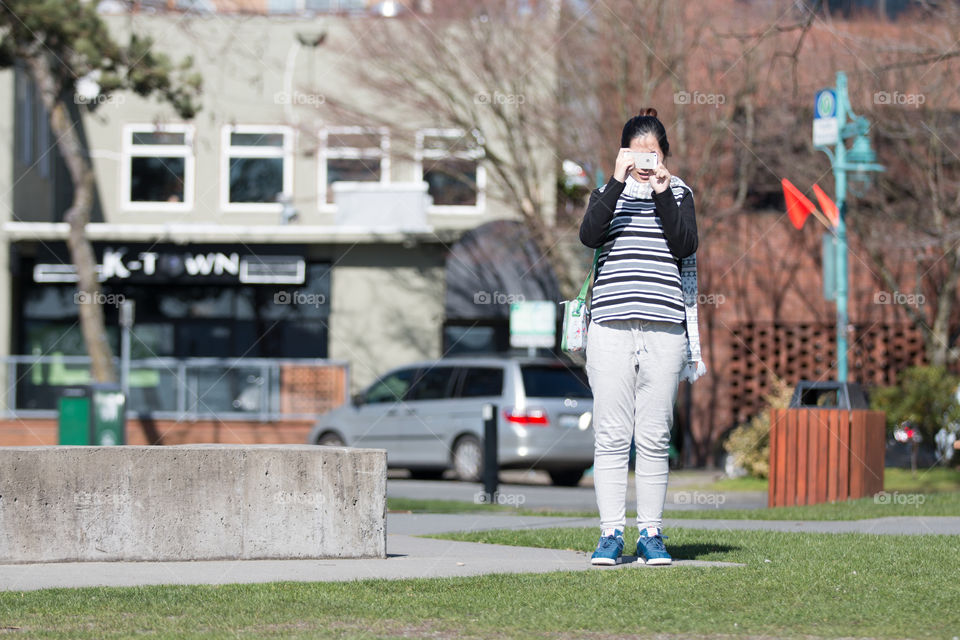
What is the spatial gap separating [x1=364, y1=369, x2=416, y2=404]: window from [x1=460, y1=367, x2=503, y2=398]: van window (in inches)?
38.1

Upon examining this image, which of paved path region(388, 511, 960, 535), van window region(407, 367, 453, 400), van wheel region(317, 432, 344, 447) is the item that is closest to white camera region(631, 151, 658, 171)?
paved path region(388, 511, 960, 535)

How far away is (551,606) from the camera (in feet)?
17.9

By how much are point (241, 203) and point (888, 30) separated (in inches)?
469

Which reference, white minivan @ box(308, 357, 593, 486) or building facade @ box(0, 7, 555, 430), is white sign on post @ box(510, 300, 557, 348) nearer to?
white minivan @ box(308, 357, 593, 486)

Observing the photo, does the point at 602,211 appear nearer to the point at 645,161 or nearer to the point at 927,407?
the point at 645,161

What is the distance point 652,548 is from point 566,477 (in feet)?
41.9

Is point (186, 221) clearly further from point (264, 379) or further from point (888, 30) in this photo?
point (888, 30)

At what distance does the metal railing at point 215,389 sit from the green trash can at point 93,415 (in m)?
3.26

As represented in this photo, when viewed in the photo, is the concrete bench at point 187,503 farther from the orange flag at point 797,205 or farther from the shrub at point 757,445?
the shrub at point 757,445

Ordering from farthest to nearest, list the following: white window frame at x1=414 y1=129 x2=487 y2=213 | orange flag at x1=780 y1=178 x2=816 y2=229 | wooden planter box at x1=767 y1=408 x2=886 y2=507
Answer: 1. white window frame at x1=414 y1=129 x2=487 y2=213
2. orange flag at x1=780 y1=178 x2=816 y2=229
3. wooden planter box at x1=767 y1=408 x2=886 y2=507

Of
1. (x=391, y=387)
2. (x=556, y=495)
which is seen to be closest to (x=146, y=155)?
(x=391, y=387)

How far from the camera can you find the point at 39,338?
26.4 metres

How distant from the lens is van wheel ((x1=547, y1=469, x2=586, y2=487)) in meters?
19.1

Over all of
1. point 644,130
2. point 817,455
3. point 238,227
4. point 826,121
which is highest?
point 826,121
